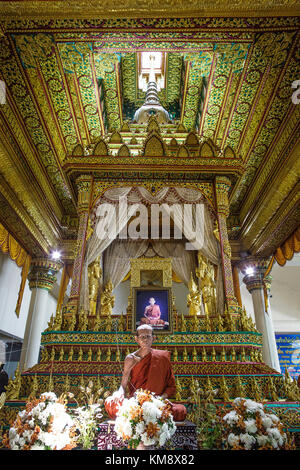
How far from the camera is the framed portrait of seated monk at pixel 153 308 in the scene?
15.7ft

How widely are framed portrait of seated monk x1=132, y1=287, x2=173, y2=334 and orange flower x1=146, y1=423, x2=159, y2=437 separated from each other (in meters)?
2.59

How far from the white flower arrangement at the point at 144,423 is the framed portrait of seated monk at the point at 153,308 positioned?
8.05 ft

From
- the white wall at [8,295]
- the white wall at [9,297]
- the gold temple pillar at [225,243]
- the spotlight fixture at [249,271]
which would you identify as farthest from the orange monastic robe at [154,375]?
the white wall at [8,295]

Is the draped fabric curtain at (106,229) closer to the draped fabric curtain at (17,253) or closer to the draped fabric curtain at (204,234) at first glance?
the draped fabric curtain at (204,234)

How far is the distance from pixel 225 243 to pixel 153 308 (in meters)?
1.77

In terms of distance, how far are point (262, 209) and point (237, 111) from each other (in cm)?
233

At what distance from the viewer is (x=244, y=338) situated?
4598mm

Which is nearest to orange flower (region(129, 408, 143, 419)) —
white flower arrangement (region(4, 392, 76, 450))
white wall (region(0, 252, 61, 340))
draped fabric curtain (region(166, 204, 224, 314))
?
white flower arrangement (region(4, 392, 76, 450))

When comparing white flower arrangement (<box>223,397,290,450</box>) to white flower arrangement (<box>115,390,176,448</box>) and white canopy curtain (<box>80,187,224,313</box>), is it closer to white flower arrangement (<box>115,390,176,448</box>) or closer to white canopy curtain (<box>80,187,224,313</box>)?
white flower arrangement (<box>115,390,176,448</box>)

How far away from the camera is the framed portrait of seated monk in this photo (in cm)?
480

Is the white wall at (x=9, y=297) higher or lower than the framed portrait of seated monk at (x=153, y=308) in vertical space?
higher

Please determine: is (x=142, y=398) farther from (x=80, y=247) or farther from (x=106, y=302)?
(x=106, y=302)
